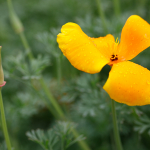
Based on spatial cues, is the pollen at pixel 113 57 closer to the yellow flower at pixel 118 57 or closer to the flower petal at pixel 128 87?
the yellow flower at pixel 118 57

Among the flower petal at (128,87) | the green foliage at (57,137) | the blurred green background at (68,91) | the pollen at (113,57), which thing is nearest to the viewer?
the flower petal at (128,87)

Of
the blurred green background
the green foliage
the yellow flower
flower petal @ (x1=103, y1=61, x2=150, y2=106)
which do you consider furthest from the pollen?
the green foliage

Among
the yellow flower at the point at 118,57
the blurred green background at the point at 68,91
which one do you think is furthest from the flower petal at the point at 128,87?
the blurred green background at the point at 68,91

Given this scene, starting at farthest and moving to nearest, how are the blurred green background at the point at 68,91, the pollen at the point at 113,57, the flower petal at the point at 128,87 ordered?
the blurred green background at the point at 68,91 → the pollen at the point at 113,57 → the flower petal at the point at 128,87

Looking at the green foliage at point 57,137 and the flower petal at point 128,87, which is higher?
the flower petal at point 128,87

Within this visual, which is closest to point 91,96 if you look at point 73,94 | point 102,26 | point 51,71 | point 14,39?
point 73,94

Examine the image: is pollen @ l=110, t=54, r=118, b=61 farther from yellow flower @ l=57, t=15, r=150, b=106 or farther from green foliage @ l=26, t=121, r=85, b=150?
green foliage @ l=26, t=121, r=85, b=150

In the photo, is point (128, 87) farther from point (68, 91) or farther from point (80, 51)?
point (68, 91)
